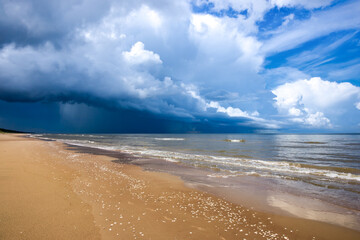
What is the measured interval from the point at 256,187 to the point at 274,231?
673cm

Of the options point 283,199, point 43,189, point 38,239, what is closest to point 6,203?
point 43,189

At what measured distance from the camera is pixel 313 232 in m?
7.13

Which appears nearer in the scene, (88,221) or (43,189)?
(88,221)

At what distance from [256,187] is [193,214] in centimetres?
721

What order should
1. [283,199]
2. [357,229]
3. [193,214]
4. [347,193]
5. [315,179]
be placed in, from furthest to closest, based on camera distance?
[315,179], [347,193], [283,199], [193,214], [357,229]

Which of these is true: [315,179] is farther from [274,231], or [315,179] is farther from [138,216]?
[138,216]

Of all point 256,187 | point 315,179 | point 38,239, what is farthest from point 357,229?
point 38,239

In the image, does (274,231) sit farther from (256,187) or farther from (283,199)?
(256,187)

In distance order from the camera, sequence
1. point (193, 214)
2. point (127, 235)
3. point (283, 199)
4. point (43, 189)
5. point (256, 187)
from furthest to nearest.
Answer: point (256, 187)
point (283, 199)
point (43, 189)
point (193, 214)
point (127, 235)

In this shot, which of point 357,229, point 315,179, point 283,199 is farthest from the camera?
point 315,179

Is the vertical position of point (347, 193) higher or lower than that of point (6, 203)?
lower

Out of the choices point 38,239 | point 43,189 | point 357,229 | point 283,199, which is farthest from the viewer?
point 283,199

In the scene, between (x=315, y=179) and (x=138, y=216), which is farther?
(x=315, y=179)

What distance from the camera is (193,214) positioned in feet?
26.9
